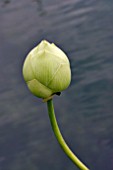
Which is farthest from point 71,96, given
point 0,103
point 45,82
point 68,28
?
point 45,82

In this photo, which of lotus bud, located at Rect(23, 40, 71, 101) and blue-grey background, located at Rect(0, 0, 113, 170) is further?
blue-grey background, located at Rect(0, 0, 113, 170)

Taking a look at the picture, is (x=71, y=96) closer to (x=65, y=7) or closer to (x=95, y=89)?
(x=95, y=89)

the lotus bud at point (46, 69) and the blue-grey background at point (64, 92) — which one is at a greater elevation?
the lotus bud at point (46, 69)

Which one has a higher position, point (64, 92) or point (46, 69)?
point (46, 69)

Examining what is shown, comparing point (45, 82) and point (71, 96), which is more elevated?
point (45, 82)

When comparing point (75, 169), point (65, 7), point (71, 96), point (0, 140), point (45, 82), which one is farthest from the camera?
point (65, 7)
